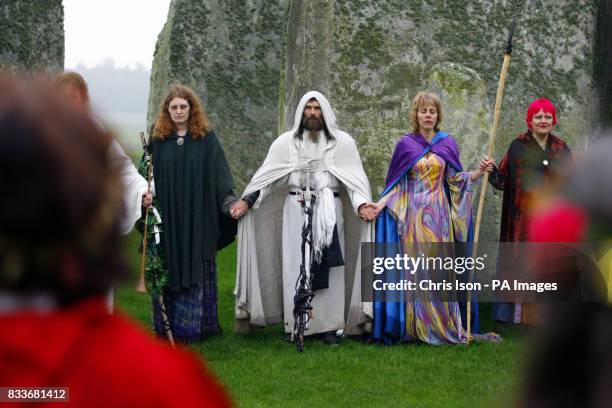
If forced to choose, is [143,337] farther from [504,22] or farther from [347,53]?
[504,22]

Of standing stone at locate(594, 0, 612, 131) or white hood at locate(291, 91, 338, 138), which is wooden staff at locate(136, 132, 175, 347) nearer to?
white hood at locate(291, 91, 338, 138)

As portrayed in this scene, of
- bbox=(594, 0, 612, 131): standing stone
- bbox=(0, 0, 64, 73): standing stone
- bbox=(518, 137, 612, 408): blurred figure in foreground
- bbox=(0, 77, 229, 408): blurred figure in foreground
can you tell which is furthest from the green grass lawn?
bbox=(518, 137, 612, 408): blurred figure in foreground

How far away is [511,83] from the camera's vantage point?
40.2ft

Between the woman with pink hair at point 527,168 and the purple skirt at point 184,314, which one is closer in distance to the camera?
the purple skirt at point 184,314

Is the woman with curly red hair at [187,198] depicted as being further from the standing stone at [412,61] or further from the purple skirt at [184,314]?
the standing stone at [412,61]

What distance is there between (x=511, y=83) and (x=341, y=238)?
3692 mm

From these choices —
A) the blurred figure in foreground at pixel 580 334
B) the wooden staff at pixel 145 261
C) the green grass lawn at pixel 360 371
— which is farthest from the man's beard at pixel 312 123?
the blurred figure in foreground at pixel 580 334

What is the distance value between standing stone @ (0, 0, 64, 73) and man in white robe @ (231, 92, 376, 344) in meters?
3.31

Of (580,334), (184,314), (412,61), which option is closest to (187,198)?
(184,314)

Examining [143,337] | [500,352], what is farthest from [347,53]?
[143,337]

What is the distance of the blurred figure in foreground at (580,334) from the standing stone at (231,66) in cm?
1401

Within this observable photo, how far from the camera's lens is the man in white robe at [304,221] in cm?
916

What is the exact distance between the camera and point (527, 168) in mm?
9539

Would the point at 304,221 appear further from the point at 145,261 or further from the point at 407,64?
the point at 407,64
